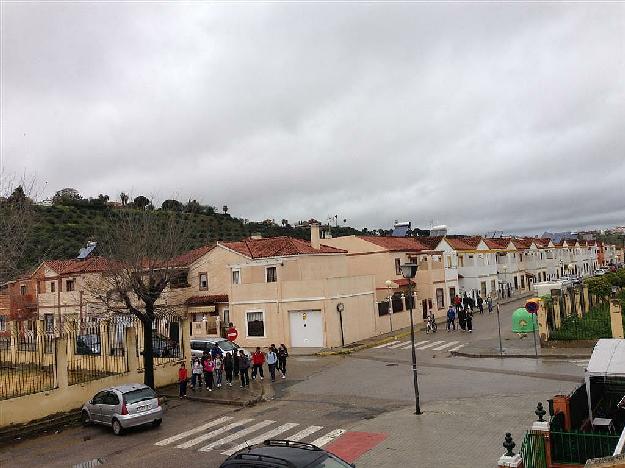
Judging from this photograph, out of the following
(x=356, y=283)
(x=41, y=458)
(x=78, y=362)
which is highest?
(x=356, y=283)

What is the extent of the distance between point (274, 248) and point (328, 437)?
71.4 ft

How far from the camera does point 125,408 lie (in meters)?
16.1

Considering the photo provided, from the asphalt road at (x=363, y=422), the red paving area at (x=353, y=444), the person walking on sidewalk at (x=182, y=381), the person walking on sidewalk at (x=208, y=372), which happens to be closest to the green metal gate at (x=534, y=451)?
the asphalt road at (x=363, y=422)

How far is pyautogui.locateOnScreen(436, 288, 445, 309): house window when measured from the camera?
153ft

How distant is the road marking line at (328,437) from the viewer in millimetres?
13797

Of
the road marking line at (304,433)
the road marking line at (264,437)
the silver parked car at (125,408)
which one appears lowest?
the road marking line at (264,437)

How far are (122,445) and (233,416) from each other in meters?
3.65

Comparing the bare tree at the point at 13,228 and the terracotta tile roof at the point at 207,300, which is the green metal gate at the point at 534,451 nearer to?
the bare tree at the point at 13,228

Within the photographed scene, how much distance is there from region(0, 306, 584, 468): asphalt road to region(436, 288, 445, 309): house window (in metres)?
23.1

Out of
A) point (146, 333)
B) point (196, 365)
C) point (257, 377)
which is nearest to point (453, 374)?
point (257, 377)

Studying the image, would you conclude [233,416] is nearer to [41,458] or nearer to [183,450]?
[183,450]

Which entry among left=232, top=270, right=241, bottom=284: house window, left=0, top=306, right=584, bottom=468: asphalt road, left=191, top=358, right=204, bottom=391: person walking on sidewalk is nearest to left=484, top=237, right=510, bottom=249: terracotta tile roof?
left=232, top=270, right=241, bottom=284: house window

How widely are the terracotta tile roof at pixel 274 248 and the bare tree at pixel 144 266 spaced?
8435 mm

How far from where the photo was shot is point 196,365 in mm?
21953
